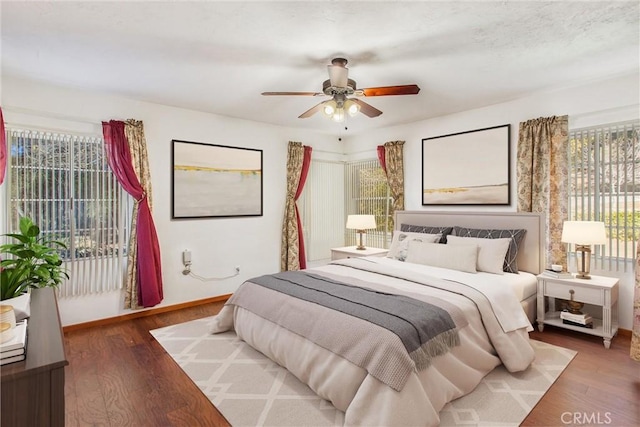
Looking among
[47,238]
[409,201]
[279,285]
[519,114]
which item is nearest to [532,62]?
[519,114]

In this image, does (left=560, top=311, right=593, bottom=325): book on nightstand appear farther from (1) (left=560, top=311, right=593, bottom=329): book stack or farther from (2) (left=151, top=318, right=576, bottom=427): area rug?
(2) (left=151, top=318, right=576, bottom=427): area rug

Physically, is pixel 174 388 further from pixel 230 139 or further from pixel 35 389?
pixel 230 139

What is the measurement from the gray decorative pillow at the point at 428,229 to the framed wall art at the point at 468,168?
18.6 inches

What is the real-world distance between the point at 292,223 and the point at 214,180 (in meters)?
1.40

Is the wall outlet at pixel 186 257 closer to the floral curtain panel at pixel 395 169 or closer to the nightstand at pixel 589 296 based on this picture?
the floral curtain panel at pixel 395 169

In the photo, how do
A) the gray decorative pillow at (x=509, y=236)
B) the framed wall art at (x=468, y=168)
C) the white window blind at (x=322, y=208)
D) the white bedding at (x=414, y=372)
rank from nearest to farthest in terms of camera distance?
the white bedding at (x=414, y=372), the gray decorative pillow at (x=509, y=236), the framed wall art at (x=468, y=168), the white window blind at (x=322, y=208)

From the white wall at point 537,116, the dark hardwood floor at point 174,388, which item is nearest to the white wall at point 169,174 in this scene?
the dark hardwood floor at point 174,388

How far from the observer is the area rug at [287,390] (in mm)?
2059

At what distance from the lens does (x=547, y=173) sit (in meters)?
3.70

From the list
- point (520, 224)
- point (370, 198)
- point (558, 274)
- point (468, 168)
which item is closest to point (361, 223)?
point (370, 198)

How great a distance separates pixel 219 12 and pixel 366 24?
1000 millimetres

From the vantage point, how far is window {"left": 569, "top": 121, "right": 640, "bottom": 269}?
3217 millimetres

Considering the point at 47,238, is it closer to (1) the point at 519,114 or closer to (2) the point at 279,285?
(2) the point at 279,285

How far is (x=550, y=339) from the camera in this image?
3.23 metres
